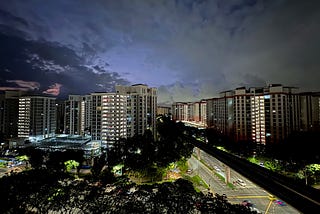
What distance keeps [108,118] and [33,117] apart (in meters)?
16.6

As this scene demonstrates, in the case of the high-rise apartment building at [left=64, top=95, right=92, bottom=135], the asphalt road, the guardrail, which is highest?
the high-rise apartment building at [left=64, top=95, right=92, bottom=135]

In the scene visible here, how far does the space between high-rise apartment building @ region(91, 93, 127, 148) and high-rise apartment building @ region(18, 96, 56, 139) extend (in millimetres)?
13990

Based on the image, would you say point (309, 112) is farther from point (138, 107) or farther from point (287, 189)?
point (138, 107)

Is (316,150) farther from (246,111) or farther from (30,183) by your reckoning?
(30,183)

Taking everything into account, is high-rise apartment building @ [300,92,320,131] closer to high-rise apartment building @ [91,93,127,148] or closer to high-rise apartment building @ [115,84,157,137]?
high-rise apartment building @ [115,84,157,137]

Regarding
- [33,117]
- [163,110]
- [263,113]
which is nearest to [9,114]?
[33,117]

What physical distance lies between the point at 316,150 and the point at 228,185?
25.7 feet

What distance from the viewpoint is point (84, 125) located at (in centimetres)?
3600

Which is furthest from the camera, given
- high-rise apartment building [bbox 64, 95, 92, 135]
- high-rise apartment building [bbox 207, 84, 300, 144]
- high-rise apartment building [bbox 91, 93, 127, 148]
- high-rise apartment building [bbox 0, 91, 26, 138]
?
high-rise apartment building [bbox 64, 95, 92, 135]

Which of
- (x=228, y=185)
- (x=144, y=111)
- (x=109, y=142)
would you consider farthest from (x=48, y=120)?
(x=228, y=185)

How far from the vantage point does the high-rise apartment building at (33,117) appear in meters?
31.5

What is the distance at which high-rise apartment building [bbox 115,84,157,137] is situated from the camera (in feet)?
88.5

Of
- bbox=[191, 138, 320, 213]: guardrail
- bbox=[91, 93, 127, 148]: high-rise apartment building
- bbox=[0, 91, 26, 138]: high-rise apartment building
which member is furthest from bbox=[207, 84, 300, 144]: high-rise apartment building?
bbox=[0, 91, 26, 138]: high-rise apartment building

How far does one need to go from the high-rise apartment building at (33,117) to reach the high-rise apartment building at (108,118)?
1399 centimetres
